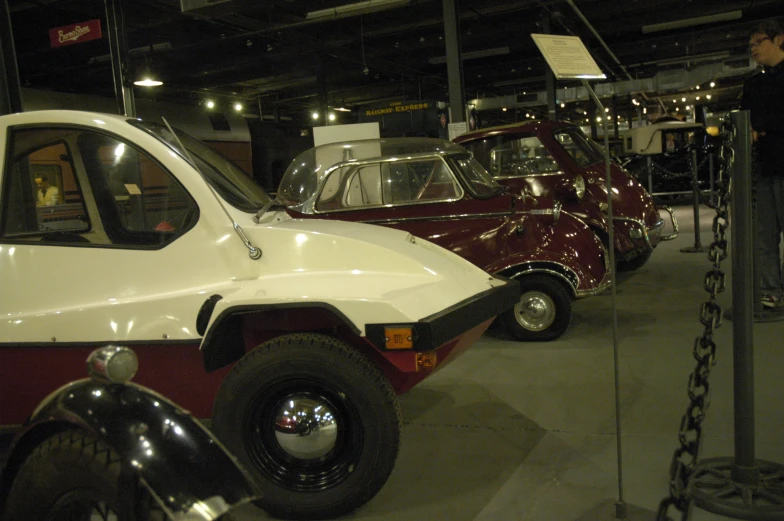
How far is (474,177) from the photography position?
6.52 meters

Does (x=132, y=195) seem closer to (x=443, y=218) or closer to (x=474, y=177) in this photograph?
(x=443, y=218)

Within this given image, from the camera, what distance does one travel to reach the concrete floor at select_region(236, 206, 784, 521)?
3.23 m

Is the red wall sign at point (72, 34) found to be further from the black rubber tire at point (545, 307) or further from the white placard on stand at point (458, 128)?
the black rubber tire at point (545, 307)

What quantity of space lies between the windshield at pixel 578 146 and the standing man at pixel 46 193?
5.66m

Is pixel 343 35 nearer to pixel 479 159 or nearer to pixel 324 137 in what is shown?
pixel 324 137

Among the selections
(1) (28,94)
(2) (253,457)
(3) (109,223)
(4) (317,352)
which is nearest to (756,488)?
(4) (317,352)

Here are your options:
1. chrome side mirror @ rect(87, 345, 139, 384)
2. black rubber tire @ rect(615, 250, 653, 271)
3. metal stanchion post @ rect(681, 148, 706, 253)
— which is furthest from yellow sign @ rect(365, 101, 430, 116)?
chrome side mirror @ rect(87, 345, 139, 384)

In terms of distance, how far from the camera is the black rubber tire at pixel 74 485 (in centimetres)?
178

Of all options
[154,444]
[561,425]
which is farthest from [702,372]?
[154,444]

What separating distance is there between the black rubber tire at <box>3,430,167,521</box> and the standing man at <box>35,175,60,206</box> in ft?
6.38

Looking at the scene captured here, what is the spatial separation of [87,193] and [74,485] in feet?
7.13

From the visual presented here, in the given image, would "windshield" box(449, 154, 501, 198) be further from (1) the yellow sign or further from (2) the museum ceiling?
(1) the yellow sign

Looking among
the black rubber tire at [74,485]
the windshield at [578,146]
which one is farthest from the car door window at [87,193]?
the windshield at [578,146]

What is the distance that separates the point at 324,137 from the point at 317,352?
8100 millimetres
